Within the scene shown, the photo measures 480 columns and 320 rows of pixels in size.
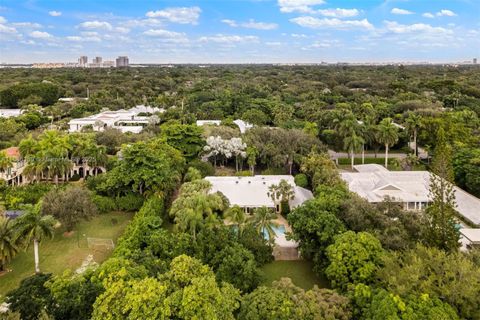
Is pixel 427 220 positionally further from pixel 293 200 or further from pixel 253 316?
pixel 253 316

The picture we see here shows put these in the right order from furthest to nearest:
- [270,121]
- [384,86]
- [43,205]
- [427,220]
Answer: [384,86], [270,121], [43,205], [427,220]

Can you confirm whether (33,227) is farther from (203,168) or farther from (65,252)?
(203,168)

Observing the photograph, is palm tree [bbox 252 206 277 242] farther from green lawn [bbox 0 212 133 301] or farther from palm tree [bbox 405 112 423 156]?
palm tree [bbox 405 112 423 156]

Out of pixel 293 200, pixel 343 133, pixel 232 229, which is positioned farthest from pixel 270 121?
pixel 232 229

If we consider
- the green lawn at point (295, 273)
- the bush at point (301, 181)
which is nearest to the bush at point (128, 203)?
the green lawn at point (295, 273)

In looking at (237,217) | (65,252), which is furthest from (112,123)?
(237,217)

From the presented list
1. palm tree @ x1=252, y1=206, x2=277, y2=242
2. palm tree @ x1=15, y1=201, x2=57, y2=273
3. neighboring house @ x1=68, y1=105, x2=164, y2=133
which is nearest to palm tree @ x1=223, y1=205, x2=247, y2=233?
palm tree @ x1=252, y1=206, x2=277, y2=242
